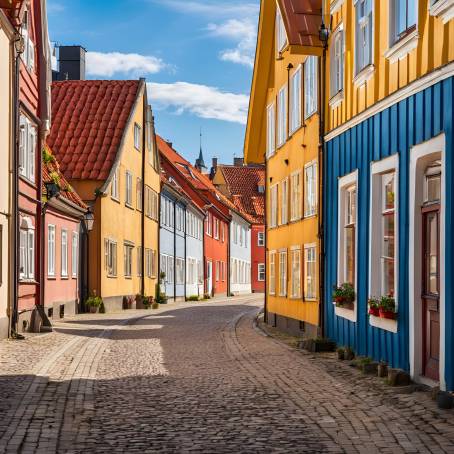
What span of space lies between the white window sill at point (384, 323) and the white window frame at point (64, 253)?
1626 centimetres

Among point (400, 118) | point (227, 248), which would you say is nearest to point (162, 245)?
point (227, 248)

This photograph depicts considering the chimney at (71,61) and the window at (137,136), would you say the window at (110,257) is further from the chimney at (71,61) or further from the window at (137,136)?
the chimney at (71,61)

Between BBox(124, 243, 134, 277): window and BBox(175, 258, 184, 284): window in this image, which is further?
BBox(175, 258, 184, 284): window

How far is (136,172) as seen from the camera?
1470 inches

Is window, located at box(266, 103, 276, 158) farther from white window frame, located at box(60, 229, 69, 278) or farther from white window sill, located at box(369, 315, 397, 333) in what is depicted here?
white window sill, located at box(369, 315, 397, 333)

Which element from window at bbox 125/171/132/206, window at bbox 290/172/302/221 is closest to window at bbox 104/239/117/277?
window at bbox 125/171/132/206

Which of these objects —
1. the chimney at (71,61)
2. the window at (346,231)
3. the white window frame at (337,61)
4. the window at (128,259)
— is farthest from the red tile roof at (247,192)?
the window at (346,231)

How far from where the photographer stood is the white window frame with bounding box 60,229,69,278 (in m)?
28.2

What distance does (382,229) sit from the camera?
43.3 ft

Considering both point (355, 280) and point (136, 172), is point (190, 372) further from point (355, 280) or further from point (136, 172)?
point (136, 172)

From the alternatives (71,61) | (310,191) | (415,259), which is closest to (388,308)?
(415,259)

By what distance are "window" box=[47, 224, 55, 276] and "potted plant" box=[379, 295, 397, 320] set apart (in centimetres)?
1533

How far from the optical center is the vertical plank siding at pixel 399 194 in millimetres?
9750

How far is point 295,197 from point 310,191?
2.19 m
